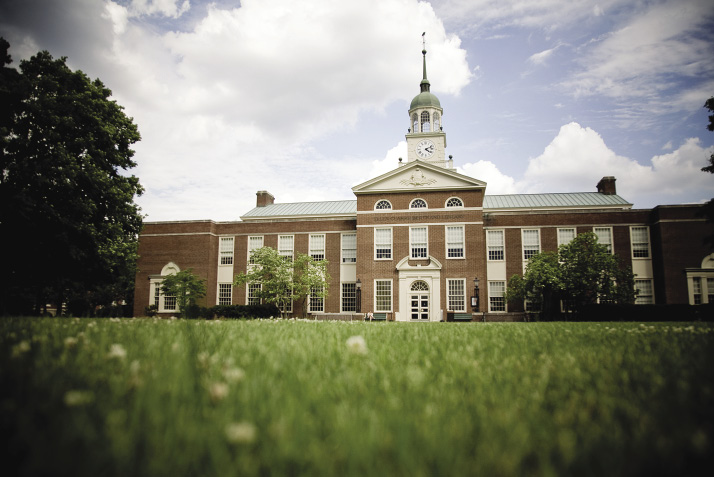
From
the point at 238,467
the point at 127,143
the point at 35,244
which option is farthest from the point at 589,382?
the point at 127,143

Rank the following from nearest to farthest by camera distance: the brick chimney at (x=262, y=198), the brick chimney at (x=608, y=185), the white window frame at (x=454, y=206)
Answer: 1. the white window frame at (x=454, y=206)
2. the brick chimney at (x=608, y=185)
3. the brick chimney at (x=262, y=198)

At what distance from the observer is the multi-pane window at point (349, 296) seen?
33844mm

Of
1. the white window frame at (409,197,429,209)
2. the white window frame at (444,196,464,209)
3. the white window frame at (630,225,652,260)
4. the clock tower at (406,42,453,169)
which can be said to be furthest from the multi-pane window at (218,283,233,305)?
the white window frame at (630,225,652,260)

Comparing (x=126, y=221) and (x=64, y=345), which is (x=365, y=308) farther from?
(x=64, y=345)

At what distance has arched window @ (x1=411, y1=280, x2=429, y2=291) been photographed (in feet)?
103

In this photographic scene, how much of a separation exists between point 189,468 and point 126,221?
2183 cm

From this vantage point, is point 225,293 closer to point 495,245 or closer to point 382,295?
point 382,295

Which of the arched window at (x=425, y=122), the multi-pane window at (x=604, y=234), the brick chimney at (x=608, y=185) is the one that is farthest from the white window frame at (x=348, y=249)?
the brick chimney at (x=608, y=185)

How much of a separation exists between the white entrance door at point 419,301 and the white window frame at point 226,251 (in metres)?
17.9

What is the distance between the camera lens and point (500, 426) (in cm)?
155

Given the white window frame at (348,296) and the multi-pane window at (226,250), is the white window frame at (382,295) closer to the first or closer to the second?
the white window frame at (348,296)

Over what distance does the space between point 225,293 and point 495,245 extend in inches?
1006

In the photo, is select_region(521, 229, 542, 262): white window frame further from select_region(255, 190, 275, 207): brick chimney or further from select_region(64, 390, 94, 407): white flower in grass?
select_region(64, 390, 94, 407): white flower in grass

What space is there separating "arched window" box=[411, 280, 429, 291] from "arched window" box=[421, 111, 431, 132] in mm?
19663
